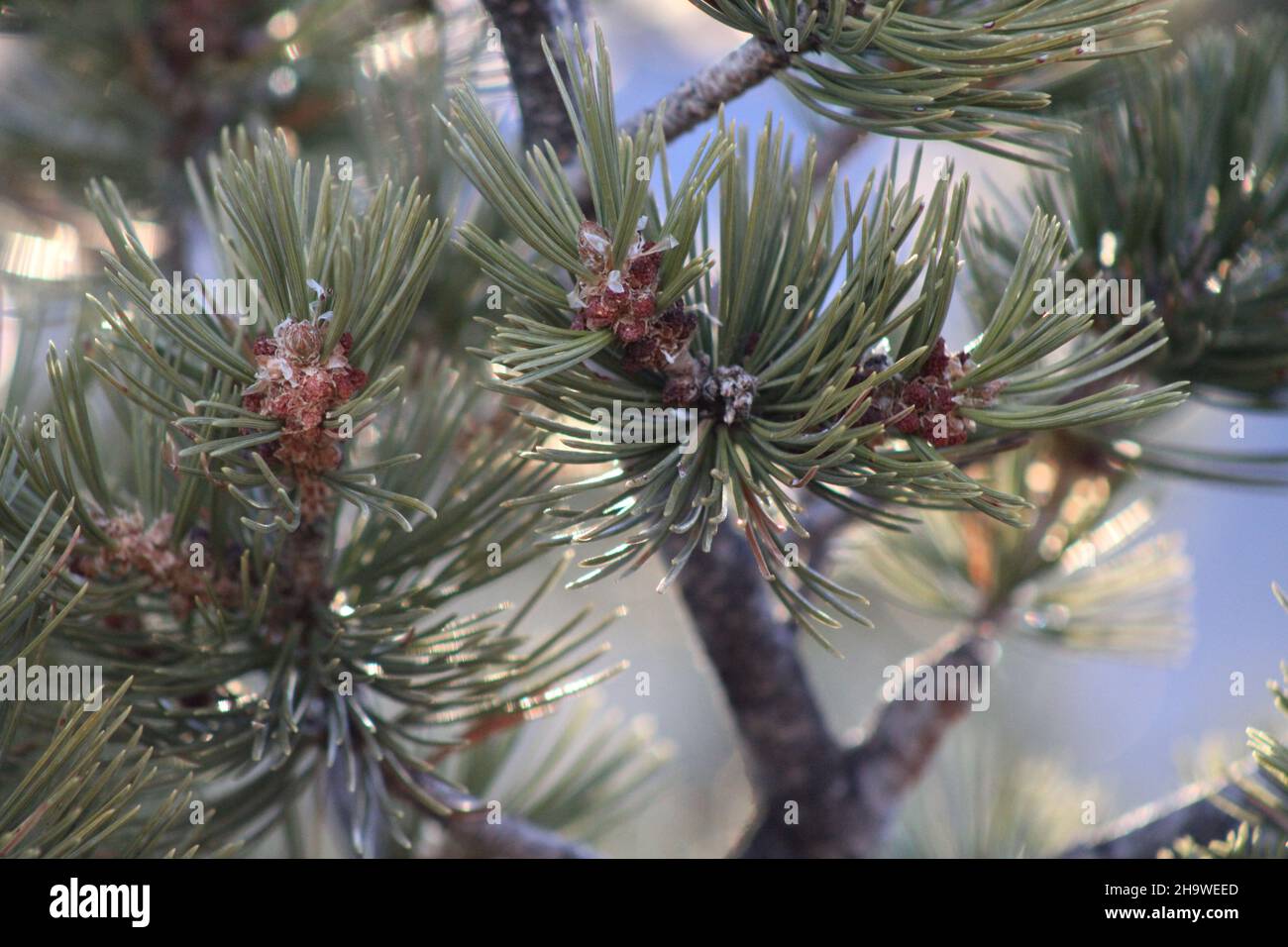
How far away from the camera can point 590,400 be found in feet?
0.97

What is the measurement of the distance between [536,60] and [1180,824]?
1.18 feet

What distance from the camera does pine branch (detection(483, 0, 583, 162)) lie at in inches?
13.6

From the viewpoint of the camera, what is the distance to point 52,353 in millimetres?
302

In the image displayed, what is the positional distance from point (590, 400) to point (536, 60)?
124 mm

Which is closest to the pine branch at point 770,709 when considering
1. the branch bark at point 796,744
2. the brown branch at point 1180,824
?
the branch bark at point 796,744

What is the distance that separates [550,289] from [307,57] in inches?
15.5

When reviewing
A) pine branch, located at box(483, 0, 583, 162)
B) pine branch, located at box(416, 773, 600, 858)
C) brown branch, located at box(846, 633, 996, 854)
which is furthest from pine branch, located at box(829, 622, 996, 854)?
pine branch, located at box(483, 0, 583, 162)

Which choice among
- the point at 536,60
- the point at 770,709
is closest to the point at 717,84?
the point at 536,60

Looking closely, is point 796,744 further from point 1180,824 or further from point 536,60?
point 536,60

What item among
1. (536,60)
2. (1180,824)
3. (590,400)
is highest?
(536,60)

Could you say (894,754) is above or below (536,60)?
below

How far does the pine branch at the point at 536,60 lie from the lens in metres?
0.35

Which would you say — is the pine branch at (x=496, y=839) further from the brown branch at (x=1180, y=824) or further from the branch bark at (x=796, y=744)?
the brown branch at (x=1180, y=824)

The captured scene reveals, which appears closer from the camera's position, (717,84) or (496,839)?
(717,84)
